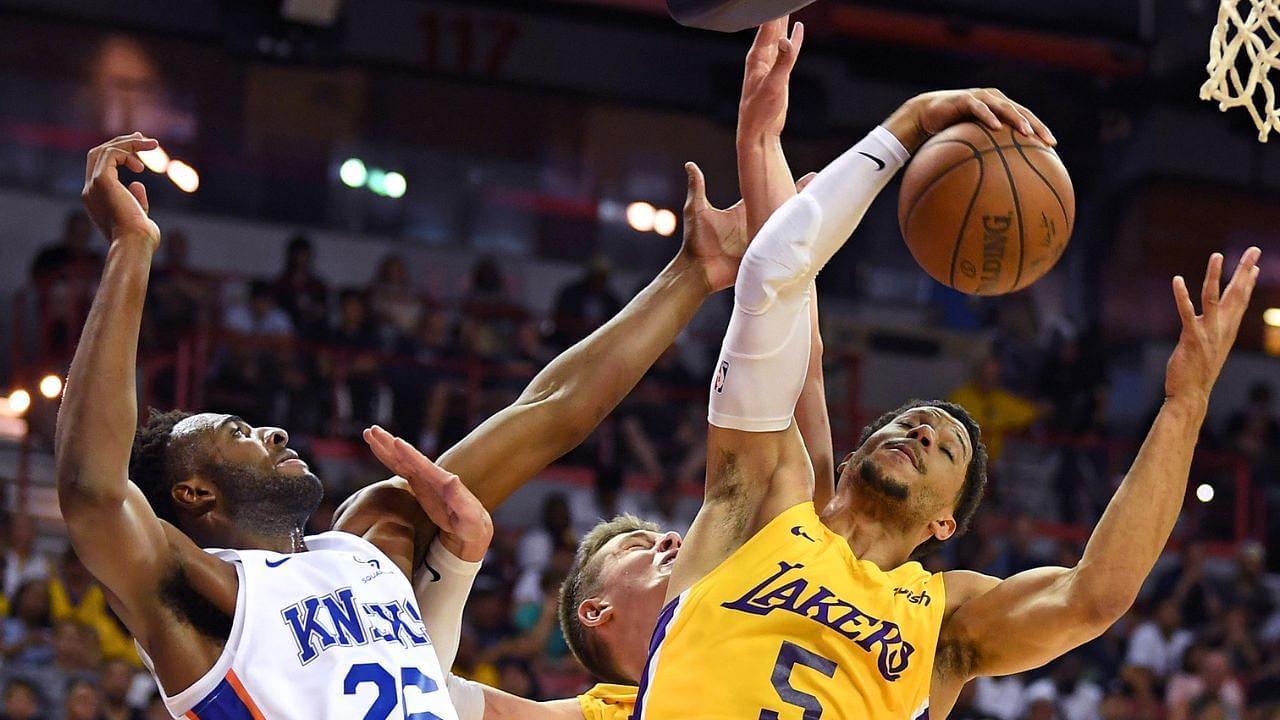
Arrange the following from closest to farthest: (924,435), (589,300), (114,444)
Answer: (114,444), (924,435), (589,300)

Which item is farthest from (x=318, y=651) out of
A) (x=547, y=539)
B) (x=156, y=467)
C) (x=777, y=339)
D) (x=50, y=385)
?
(x=50, y=385)

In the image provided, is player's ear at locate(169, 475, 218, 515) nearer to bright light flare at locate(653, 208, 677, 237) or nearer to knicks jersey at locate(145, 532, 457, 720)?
knicks jersey at locate(145, 532, 457, 720)

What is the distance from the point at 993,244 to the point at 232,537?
1843 millimetres

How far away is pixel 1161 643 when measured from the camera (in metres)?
10.7

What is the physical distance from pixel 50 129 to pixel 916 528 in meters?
11.2

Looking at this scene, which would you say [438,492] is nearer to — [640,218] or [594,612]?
[594,612]

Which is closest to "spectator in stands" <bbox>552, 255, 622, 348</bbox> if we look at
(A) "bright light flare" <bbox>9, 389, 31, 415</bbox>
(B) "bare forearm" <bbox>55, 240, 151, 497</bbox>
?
(A) "bright light flare" <bbox>9, 389, 31, 415</bbox>

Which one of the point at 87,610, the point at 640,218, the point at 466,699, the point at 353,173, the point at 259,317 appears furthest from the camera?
the point at 640,218

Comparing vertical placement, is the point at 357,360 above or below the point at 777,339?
below

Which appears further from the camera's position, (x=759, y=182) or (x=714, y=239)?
(x=714, y=239)

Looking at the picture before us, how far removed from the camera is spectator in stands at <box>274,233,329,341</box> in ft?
36.1

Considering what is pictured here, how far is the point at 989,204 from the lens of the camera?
361cm

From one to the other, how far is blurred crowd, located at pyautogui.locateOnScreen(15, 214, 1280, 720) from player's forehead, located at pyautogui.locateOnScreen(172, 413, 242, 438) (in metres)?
4.64

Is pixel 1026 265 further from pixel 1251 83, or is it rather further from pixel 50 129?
pixel 50 129
